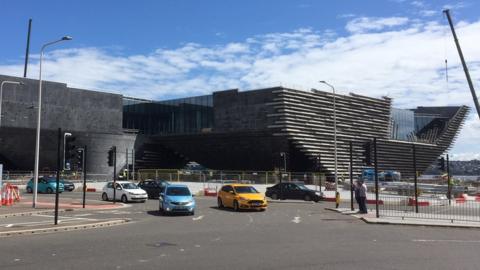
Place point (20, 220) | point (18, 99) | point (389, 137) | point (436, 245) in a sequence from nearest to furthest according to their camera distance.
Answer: point (436, 245) < point (20, 220) < point (18, 99) < point (389, 137)

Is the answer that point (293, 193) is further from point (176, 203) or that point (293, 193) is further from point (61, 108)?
point (61, 108)

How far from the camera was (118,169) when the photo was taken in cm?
8281

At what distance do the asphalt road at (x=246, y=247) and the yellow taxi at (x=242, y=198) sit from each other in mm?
7788

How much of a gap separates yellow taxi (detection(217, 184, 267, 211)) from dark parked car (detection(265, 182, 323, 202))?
11391 mm

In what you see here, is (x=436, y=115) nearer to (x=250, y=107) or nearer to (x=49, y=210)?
(x=250, y=107)

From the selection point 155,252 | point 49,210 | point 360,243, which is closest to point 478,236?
point 360,243

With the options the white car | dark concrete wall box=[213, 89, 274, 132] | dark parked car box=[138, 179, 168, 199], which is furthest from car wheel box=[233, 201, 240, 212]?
dark concrete wall box=[213, 89, 274, 132]

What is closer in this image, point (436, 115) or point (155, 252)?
point (155, 252)

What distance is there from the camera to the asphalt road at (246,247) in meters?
10.8

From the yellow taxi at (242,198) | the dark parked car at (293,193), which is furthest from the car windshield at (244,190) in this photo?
the dark parked car at (293,193)

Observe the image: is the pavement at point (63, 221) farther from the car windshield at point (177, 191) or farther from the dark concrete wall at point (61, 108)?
the dark concrete wall at point (61, 108)

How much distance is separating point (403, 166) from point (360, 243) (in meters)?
84.5

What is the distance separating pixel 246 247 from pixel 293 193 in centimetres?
2753

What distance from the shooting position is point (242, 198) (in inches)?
1107
